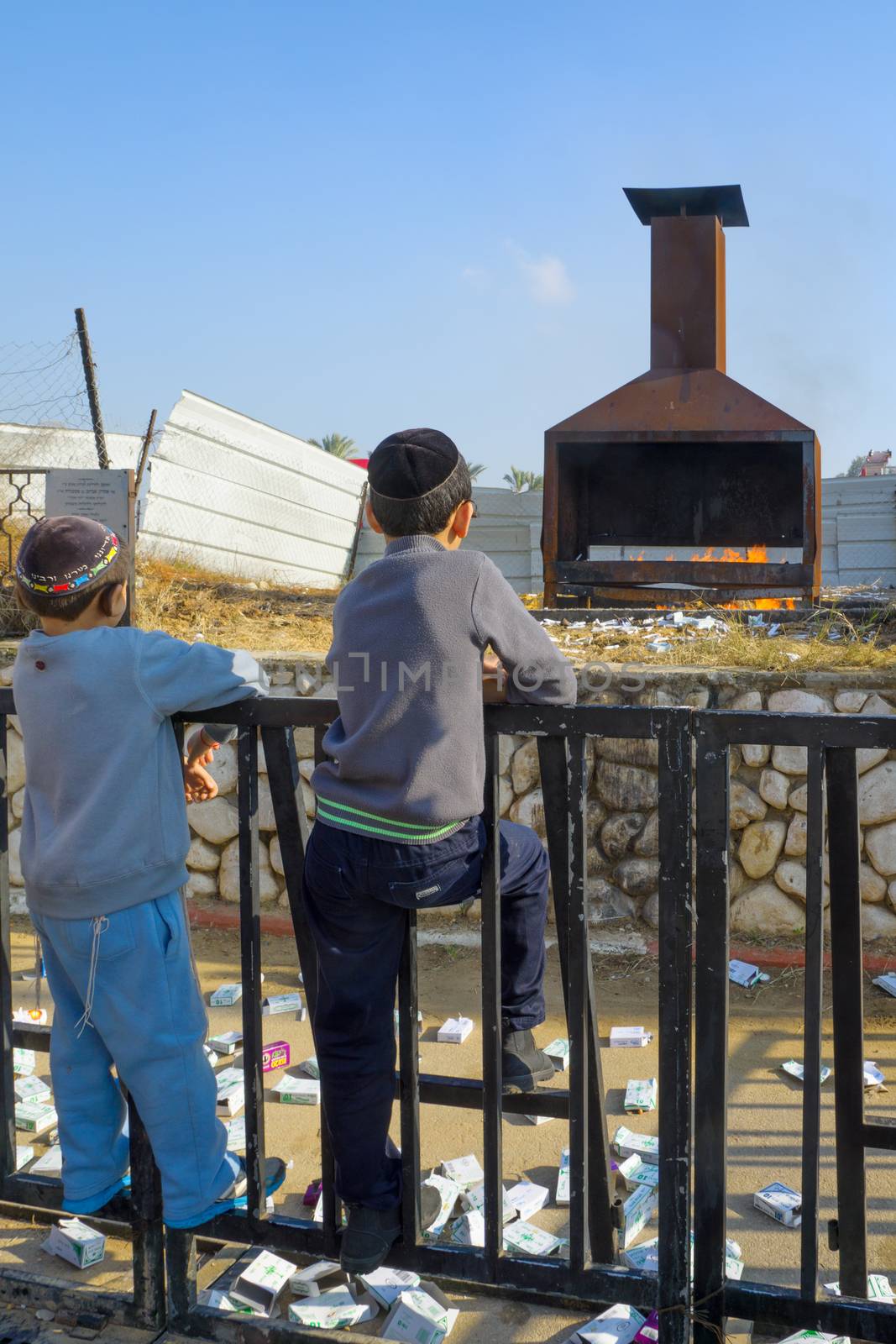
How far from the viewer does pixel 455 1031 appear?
417 centimetres

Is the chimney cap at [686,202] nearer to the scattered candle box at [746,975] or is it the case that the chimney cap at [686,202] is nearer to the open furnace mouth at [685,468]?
the open furnace mouth at [685,468]

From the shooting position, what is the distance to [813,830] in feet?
6.35

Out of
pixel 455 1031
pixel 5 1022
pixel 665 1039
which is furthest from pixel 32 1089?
pixel 665 1039

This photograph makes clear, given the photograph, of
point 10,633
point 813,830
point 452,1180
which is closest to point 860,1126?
point 813,830

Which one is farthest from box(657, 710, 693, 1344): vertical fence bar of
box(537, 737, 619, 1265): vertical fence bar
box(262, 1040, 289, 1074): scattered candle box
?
box(262, 1040, 289, 1074): scattered candle box

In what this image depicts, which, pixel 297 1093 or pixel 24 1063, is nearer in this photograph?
pixel 297 1093

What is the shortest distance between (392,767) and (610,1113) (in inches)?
83.5

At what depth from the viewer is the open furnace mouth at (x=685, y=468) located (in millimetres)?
7840

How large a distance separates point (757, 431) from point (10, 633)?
533 centimetres

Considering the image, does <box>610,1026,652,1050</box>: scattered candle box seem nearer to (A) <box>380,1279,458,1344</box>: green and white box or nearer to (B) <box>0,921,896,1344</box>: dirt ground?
(B) <box>0,921,896,1344</box>: dirt ground

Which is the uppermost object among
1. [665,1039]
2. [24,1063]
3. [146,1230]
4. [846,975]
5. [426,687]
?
[426,687]

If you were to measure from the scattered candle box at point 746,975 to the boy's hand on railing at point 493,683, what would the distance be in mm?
3078

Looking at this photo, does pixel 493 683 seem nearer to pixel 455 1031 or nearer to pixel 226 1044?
pixel 455 1031

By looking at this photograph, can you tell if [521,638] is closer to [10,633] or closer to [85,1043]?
[85,1043]
